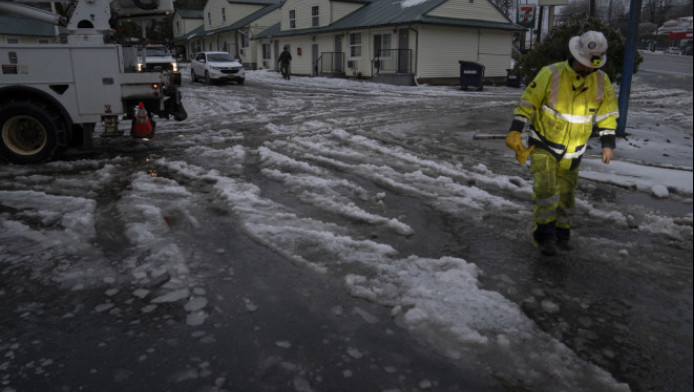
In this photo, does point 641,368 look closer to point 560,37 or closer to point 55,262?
point 55,262

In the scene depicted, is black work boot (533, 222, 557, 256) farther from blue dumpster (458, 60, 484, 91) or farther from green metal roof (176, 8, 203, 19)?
green metal roof (176, 8, 203, 19)

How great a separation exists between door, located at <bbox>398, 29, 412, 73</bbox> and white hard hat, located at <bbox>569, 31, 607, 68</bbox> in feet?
81.9

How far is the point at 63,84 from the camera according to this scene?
26.6 feet

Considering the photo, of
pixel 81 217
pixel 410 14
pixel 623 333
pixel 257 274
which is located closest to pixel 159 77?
pixel 81 217

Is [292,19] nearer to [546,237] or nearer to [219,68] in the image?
[219,68]

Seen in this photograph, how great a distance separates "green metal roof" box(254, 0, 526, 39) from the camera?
27.1m

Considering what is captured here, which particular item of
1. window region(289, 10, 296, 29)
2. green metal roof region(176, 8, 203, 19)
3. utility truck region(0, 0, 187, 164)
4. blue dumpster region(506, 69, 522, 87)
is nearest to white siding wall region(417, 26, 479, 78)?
blue dumpster region(506, 69, 522, 87)

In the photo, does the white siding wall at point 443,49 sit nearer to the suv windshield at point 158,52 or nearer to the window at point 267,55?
the suv windshield at point 158,52

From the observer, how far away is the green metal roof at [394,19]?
89.0 feet

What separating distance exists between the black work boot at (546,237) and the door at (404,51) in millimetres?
24705

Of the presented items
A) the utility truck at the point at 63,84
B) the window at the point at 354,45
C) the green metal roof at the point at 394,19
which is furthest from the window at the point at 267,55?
the utility truck at the point at 63,84

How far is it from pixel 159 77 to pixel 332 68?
26.1 m

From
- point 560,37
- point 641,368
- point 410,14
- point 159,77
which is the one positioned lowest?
point 641,368

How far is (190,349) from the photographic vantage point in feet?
10.1
